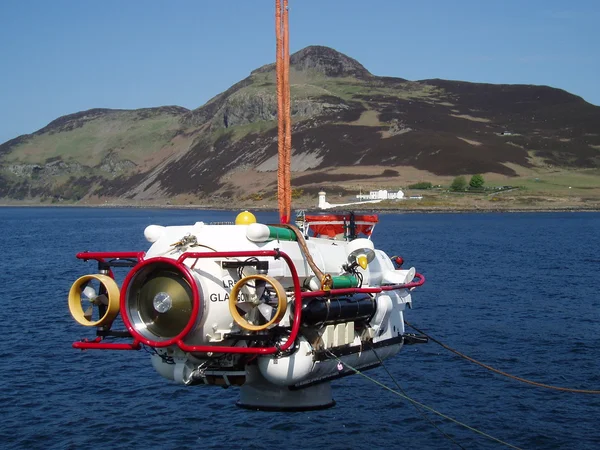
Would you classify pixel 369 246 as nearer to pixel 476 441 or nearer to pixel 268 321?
pixel 268 321

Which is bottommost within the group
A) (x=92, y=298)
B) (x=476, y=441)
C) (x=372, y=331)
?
(x=476, y=441)

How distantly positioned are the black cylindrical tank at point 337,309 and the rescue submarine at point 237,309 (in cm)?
3

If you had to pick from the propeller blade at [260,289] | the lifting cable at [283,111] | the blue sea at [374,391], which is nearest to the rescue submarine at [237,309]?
the propeller blade at [260,289]

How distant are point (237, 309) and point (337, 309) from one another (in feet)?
11.6

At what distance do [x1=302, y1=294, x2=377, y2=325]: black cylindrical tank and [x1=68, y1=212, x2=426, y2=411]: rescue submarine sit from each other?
0.10ft

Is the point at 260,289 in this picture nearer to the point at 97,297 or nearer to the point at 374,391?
the point at 97,297

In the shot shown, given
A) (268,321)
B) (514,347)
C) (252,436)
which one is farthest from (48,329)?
(268,321)

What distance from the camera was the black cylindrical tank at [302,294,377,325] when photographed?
20.4 metres

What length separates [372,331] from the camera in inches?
965

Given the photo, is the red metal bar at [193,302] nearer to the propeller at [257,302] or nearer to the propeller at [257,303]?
the propeller at [257,302]

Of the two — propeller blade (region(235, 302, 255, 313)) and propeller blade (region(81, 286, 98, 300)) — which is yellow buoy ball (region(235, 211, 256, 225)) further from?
propeller blade (region(81, 286, 98, 300))

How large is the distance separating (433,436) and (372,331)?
210 inches

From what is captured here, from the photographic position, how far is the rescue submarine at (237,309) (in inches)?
749

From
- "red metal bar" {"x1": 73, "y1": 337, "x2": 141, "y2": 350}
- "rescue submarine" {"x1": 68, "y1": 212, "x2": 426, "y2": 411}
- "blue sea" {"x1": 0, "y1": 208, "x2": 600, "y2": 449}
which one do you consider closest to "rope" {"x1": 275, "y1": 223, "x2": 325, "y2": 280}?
"rescue submarine" {"x1": 68, "y1": 212, "x2": 426, "y2": 411}
